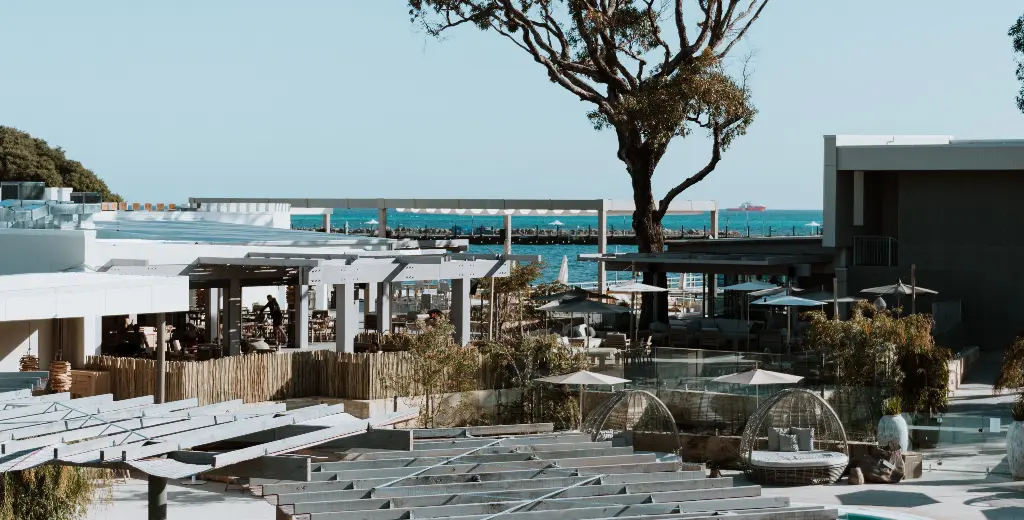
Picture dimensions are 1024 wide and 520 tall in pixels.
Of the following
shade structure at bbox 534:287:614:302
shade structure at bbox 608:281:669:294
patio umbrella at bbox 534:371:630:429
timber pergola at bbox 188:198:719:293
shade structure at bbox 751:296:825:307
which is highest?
timber pergola at bbox 188:198:719:293

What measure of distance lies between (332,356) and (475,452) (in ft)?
37.1

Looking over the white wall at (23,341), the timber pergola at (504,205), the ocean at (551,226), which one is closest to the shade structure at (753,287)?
the timber pergola at (504,205)

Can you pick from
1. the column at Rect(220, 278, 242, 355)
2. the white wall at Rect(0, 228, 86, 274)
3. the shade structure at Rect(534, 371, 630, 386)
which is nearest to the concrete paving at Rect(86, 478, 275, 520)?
the white wall at Rect(0, 228, 86, 274)

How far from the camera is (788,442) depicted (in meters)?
19.2

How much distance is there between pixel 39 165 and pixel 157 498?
219 ft

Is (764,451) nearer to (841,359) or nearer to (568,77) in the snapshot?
(841,359)

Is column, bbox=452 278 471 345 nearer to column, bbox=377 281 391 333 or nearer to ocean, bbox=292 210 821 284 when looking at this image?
column, bbox=377 281 391 333

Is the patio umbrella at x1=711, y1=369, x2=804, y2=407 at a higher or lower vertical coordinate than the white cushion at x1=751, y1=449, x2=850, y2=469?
higher

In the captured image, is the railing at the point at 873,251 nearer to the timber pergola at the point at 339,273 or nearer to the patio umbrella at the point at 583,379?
the timber pergola at the point at 339,273

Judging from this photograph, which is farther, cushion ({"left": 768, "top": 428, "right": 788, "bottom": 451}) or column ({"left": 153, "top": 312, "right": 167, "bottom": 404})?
cushion ({"left": 768, "top": 428, "right": 788, "bottom": 451})

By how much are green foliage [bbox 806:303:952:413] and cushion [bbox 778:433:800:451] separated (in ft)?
7.40

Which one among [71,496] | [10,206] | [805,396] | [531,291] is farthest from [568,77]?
[71,496]

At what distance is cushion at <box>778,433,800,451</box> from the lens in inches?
757

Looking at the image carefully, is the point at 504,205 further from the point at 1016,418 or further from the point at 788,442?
the point at 1016,418
